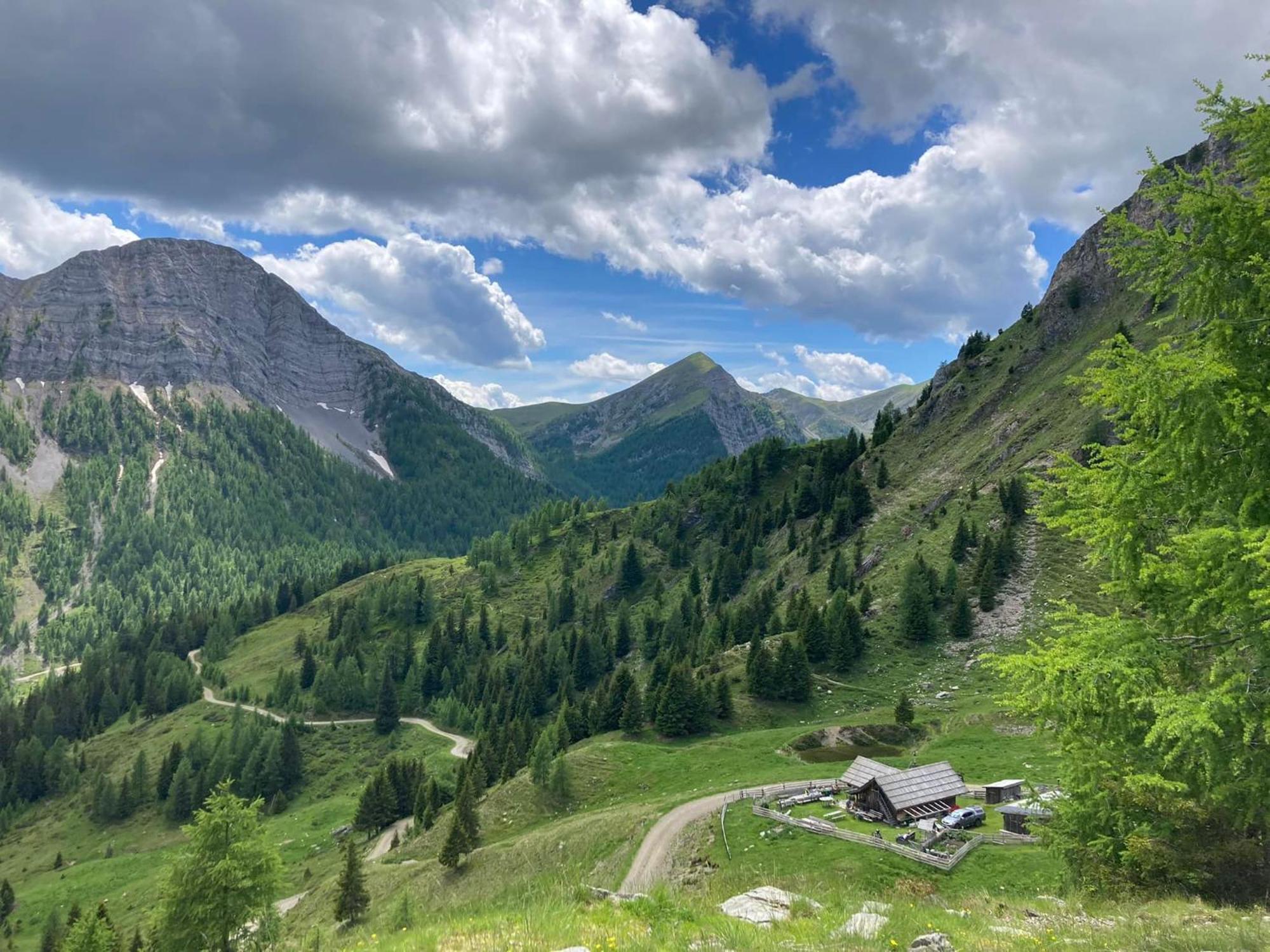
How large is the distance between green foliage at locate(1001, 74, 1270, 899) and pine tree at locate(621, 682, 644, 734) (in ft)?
242

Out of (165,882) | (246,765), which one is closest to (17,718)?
(246,765)

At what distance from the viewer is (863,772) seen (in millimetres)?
48562

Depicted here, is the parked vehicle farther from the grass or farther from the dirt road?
the dirt road

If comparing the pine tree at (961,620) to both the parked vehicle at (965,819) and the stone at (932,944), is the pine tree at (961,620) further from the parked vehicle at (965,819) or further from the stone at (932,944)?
the stone at (932,944)

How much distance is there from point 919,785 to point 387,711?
127m

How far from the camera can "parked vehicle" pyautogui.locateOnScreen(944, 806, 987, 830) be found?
43.0m

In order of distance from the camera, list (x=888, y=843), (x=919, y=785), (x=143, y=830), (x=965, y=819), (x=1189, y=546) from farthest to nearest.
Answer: (x=143, y=830), (x=919, y=785), (x=965, y=819), (x=888, y=843), (x=1189, y=546)

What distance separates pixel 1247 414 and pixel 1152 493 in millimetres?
2156

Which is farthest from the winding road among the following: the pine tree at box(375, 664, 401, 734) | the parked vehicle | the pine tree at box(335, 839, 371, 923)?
the parked vehicle

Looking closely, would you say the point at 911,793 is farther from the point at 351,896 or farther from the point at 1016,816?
the point at 351,896

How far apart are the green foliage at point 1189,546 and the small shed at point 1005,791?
115ft

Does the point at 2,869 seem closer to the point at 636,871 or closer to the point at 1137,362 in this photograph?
the point at 636,871

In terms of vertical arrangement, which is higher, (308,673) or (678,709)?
(678,709)

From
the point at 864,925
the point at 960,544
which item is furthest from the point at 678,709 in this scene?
the point at 864,925
